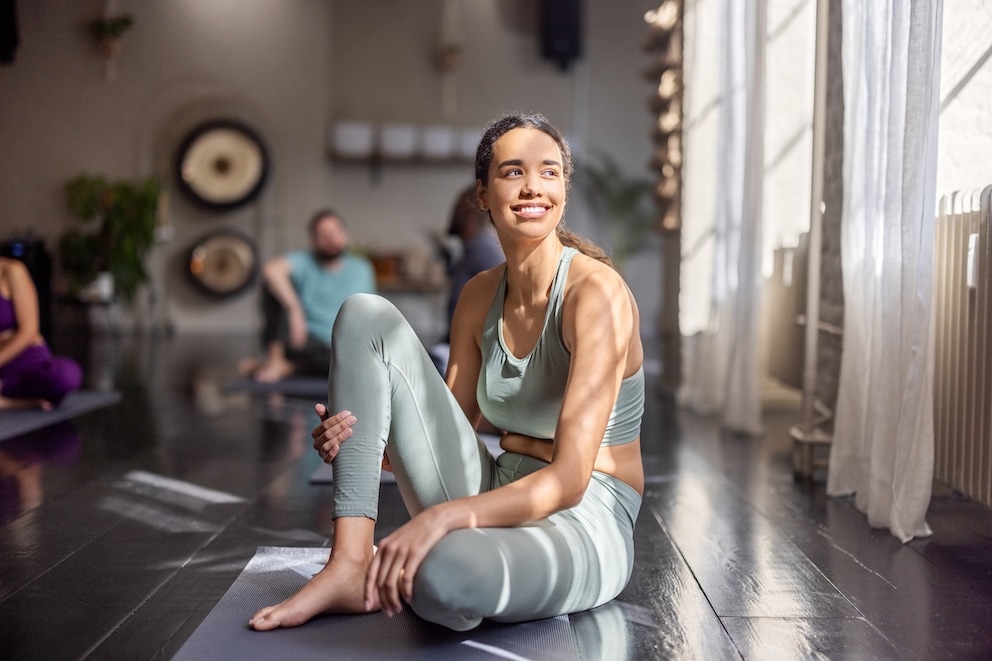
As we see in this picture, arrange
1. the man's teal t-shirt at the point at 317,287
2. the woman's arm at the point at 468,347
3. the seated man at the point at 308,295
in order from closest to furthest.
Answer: the woman's arm at the point at 468,347
the seated man at the point at 308,295
the man's teal t-shirt at the point at 317,287

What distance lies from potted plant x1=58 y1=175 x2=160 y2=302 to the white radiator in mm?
7975

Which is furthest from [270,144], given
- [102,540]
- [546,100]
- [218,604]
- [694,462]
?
[218,604]

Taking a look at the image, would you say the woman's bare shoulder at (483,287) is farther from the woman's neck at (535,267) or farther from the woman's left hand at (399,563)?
the woman's left hand at (399,563)

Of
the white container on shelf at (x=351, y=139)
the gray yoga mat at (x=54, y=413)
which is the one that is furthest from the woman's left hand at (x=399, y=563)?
the white container on shelf at (x=351, y=139)

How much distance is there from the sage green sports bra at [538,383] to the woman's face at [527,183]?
4.5 inches

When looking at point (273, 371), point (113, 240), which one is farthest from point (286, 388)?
point (113, 240)

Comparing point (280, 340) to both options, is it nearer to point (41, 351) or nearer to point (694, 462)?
point (41, 351)

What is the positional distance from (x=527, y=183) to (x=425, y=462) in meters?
0.51

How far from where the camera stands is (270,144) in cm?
1008

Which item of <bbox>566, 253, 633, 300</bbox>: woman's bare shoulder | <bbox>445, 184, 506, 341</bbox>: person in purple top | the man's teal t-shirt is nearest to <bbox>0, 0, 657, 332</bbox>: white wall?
the man's teal t-shirt

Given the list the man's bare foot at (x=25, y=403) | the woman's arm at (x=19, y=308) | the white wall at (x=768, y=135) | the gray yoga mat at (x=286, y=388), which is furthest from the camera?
the gray yoga mat at (x=286, y=388)

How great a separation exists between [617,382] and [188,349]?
6.77 meters

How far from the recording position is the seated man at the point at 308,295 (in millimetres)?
5562

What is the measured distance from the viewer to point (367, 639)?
66.2 inches
